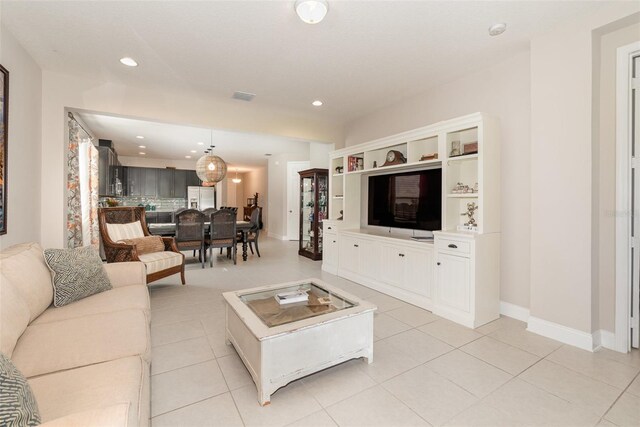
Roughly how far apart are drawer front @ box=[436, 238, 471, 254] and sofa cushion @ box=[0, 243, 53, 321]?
11.0ft

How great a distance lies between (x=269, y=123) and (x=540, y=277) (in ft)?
13.4

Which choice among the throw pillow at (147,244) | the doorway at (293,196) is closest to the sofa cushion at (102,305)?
the throw pillow at (147,244)

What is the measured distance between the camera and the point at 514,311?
3033 mm

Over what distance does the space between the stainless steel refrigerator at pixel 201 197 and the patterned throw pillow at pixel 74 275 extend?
7280mm

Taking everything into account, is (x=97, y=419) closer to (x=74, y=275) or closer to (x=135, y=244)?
(x=74, y=275)

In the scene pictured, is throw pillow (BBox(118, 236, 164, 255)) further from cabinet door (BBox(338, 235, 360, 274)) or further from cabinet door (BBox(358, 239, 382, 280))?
cabinet door (BBox(358, 239, 382, 280))

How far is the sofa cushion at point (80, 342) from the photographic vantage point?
1.42 m

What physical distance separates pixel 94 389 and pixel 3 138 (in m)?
2.35

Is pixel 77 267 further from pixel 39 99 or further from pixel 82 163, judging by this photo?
pixel 82 163

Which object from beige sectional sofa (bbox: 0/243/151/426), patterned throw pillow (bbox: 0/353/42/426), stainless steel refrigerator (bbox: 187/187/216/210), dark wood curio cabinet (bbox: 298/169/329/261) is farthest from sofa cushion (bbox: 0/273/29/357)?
stainless steel refrigerator (bbox: 187/187/216/210)

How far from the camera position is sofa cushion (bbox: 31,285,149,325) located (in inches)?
75.9

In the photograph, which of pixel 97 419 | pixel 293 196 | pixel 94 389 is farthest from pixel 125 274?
pixel 293 196

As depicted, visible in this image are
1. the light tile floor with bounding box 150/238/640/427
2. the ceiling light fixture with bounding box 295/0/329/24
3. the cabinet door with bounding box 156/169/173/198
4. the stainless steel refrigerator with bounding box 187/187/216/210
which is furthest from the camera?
the stainless steel refrigerator with bounding box 187/187/216/210

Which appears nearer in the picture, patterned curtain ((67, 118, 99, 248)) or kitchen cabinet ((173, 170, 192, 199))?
patterned curtain ((67, 118, 99, 248))
